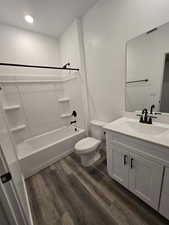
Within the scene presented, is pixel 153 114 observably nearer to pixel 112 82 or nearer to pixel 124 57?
pixel 112 82

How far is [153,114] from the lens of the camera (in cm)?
137

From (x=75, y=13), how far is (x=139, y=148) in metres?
2.42

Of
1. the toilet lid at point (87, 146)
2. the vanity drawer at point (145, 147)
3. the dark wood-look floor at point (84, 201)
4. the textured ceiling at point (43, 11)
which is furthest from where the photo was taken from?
the toilet lid at point (87, 146)

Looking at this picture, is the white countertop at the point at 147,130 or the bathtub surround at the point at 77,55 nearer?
the white countertop at the point at 147,130

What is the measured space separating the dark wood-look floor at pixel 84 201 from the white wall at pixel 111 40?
1.10 m

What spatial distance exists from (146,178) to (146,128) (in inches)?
22.7

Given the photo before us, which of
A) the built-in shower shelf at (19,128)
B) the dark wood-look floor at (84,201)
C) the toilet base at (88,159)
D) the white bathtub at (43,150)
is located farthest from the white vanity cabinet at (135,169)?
the built-in shower shelf at (19,128)

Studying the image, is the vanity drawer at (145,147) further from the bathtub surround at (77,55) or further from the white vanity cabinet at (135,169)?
the bathtub surround at (77,55)

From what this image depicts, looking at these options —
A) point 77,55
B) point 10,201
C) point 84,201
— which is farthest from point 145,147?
point 77,55

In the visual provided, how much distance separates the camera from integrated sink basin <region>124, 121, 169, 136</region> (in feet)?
4.02

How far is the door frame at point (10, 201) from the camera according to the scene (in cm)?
56

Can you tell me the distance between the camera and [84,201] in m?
1.28

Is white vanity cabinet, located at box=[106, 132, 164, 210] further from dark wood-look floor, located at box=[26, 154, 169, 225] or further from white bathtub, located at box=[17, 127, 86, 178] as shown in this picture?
white bathtub, located at box=[17, 127, 86, 178]

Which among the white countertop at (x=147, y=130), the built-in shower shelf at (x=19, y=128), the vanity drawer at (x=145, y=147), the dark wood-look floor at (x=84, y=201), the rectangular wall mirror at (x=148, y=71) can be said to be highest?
the rectangular wall mirror at (x=148, y=71)
